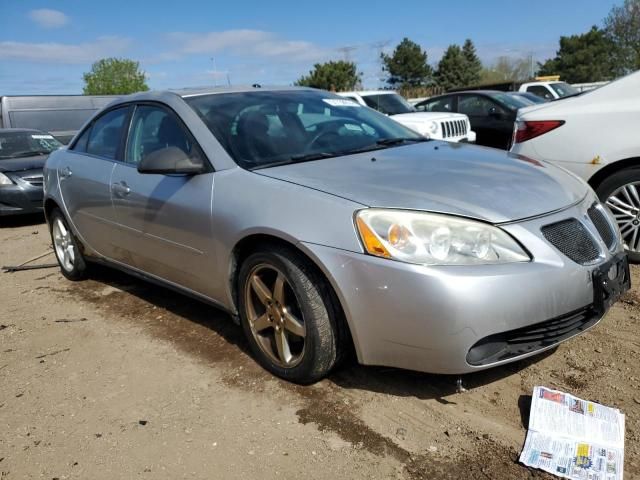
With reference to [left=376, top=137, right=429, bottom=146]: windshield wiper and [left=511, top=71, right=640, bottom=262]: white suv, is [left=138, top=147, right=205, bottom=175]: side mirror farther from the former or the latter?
[left=511, top=71, right=640, bottom=262]: white suv

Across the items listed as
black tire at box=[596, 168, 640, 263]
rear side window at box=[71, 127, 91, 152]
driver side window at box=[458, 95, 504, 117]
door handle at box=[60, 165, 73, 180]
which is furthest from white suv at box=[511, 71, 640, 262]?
driver side window at box=[458, 95, 504, 117]

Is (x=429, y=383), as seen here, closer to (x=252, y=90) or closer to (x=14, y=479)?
(x=14, y=479)

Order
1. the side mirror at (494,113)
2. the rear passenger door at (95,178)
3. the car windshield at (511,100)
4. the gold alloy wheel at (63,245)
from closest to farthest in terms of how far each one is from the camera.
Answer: the rear passenger door at (95,178) < the gold alloy wheel at (63,245) < the side mirror at (494,113) < the car windshield at (511,100)

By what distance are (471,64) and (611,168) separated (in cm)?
6386

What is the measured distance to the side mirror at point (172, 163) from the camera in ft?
10.2

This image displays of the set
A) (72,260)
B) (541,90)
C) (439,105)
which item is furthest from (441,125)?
(541,90)

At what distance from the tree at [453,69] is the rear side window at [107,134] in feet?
201

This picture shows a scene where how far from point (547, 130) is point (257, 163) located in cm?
264

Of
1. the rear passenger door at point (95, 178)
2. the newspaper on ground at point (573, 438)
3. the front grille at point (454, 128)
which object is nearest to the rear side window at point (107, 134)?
the rear passenger door at point (95, 178)

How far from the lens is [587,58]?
177 feet

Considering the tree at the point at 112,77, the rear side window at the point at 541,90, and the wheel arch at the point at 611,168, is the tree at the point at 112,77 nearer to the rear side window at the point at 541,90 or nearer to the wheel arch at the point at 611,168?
the rear side window at the point at 541,90

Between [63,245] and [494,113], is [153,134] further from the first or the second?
[494,113]

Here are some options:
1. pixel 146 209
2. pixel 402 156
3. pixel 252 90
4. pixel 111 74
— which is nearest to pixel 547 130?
pixel 402 156

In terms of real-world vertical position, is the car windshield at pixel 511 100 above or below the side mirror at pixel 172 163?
above
